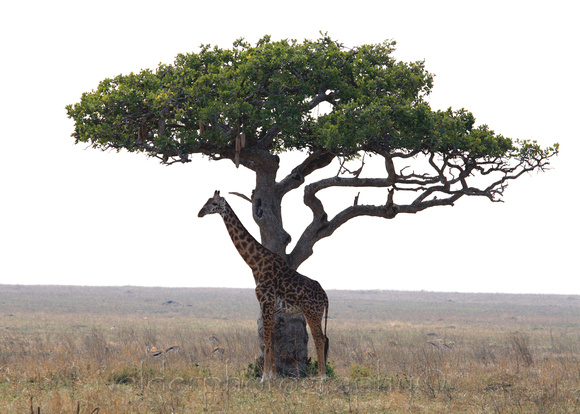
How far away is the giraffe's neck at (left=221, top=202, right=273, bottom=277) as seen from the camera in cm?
1609

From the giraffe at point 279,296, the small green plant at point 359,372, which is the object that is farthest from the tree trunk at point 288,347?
the small green plant at point 359,372

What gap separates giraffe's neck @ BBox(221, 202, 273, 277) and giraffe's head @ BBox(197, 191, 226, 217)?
0.48 feet

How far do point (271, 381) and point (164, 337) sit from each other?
16.5 metres

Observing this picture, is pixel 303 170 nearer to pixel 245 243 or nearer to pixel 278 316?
pixel 245 243

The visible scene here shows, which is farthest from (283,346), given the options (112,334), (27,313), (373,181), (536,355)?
(27,313)

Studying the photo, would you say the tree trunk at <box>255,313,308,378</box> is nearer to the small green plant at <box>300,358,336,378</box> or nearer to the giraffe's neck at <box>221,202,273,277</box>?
the small green plant at <box>300,358,336,378</box>

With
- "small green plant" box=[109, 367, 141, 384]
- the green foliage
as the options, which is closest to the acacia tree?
the green foliage

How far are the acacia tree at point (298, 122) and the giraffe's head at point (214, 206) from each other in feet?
4.82

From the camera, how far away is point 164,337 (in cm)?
3044

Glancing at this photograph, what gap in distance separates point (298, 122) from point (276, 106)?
2.42ft

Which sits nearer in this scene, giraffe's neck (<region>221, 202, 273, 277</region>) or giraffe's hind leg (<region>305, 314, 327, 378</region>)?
giraffe's hind leg (<region>305, 314, 327, 378</region>)

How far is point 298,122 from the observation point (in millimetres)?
16578

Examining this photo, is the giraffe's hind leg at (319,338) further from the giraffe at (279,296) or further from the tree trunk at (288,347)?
the tree trunk at (288,347)

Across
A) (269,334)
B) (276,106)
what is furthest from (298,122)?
(269,334)
